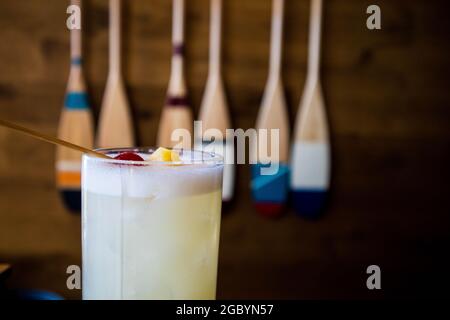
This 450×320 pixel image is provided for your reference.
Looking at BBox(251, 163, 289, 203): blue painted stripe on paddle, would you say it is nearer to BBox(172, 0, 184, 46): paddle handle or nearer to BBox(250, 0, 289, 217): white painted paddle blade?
BBox(250, 0, 289, 217): white painted paddle blade

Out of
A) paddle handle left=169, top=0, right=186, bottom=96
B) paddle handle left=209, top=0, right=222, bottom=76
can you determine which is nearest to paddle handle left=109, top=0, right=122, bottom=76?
paddle handle left=169, top=0, right=186, bottom=96

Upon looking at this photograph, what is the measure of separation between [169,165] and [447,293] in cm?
134

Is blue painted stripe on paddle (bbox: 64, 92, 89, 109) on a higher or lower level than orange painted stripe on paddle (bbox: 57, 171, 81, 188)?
higher

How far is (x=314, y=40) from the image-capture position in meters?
1.34

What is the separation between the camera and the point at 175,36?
1.30 m

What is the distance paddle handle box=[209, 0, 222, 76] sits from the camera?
51.1 inches

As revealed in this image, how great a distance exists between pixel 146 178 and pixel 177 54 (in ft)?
2.96

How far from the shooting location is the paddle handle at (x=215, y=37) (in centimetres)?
130

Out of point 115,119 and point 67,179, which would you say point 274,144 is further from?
point 67,179

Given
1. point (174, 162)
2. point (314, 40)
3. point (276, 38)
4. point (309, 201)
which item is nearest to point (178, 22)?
point (276, 38)

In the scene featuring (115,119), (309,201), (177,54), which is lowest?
(309,201)

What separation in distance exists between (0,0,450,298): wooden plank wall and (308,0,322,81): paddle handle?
0.02 metres

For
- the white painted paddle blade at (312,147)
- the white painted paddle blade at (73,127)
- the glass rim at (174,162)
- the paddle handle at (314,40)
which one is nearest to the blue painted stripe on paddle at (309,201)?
the white painted paddle blade at (312,147)
